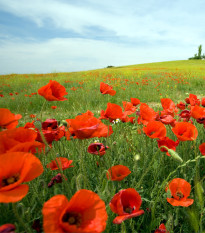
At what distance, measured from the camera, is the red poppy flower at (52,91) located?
1.20m

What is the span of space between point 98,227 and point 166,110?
142cm

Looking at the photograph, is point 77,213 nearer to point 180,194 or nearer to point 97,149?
point 97,149

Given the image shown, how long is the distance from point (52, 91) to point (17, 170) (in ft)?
2.23

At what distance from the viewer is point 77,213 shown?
0.67 metres

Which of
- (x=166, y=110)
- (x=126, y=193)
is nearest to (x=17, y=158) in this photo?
(x=126, y=193)

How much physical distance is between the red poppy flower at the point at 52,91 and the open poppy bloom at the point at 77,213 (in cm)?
72

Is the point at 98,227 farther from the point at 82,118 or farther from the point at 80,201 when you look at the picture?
the point at 82,118

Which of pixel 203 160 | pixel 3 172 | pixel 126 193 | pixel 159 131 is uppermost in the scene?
pixel 3 172

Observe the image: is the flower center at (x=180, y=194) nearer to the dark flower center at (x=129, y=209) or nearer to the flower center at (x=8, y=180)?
the dark flower center at (x=129, y=209)

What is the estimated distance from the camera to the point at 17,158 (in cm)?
65

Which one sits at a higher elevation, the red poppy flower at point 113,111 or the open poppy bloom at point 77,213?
the red poppy flower at point 113,111

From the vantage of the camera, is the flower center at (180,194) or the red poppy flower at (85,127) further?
the flower center at (180,194)

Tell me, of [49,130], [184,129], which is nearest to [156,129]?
[184,129]

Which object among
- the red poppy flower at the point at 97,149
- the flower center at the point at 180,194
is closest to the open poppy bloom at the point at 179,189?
the flower center at the point at 180,194
